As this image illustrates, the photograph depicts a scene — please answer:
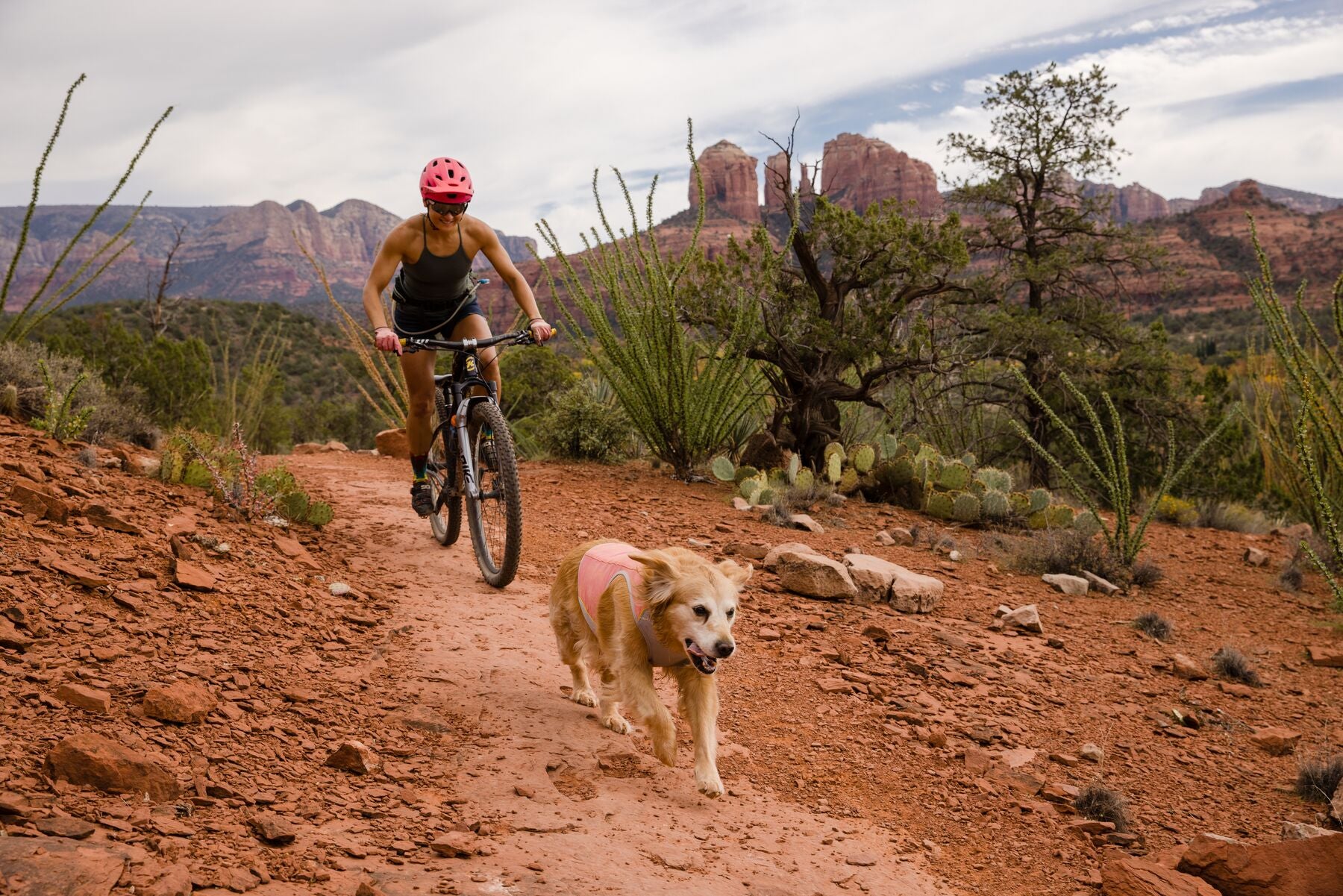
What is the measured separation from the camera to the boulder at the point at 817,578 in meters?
6.45

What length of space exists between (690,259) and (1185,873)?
7.11 meters

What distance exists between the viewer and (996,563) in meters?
8.05

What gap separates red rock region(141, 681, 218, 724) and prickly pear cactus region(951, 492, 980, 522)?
7.36 m

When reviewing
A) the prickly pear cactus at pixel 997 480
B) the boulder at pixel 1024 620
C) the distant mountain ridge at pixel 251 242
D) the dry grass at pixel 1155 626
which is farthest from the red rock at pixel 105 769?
the distant mountain ridge at pixel 251 242

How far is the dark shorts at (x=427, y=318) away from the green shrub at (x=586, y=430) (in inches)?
184

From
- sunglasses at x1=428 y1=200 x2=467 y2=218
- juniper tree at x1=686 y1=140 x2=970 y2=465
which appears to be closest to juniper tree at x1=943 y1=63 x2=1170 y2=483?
juniper tree at x1=686 y1=140 x2=970 y2=465

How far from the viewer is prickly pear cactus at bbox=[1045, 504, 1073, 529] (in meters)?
9.41

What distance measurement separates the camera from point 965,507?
30.5 feet

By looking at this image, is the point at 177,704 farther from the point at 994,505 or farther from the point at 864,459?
the point at 994,505

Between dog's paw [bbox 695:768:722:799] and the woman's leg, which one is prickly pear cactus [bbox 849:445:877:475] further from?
dog's paw [bbox 695:768:722:799]

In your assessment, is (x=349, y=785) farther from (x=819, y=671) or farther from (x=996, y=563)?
(x=996, y=563)

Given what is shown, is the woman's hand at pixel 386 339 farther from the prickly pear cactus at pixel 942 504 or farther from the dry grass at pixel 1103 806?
the prickly pear cactus at pixel 942 504

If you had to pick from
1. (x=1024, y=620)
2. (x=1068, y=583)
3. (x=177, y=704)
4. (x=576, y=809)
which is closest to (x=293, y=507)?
(x=177, y=704)

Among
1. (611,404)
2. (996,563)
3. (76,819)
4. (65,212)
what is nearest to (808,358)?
(611,404)
